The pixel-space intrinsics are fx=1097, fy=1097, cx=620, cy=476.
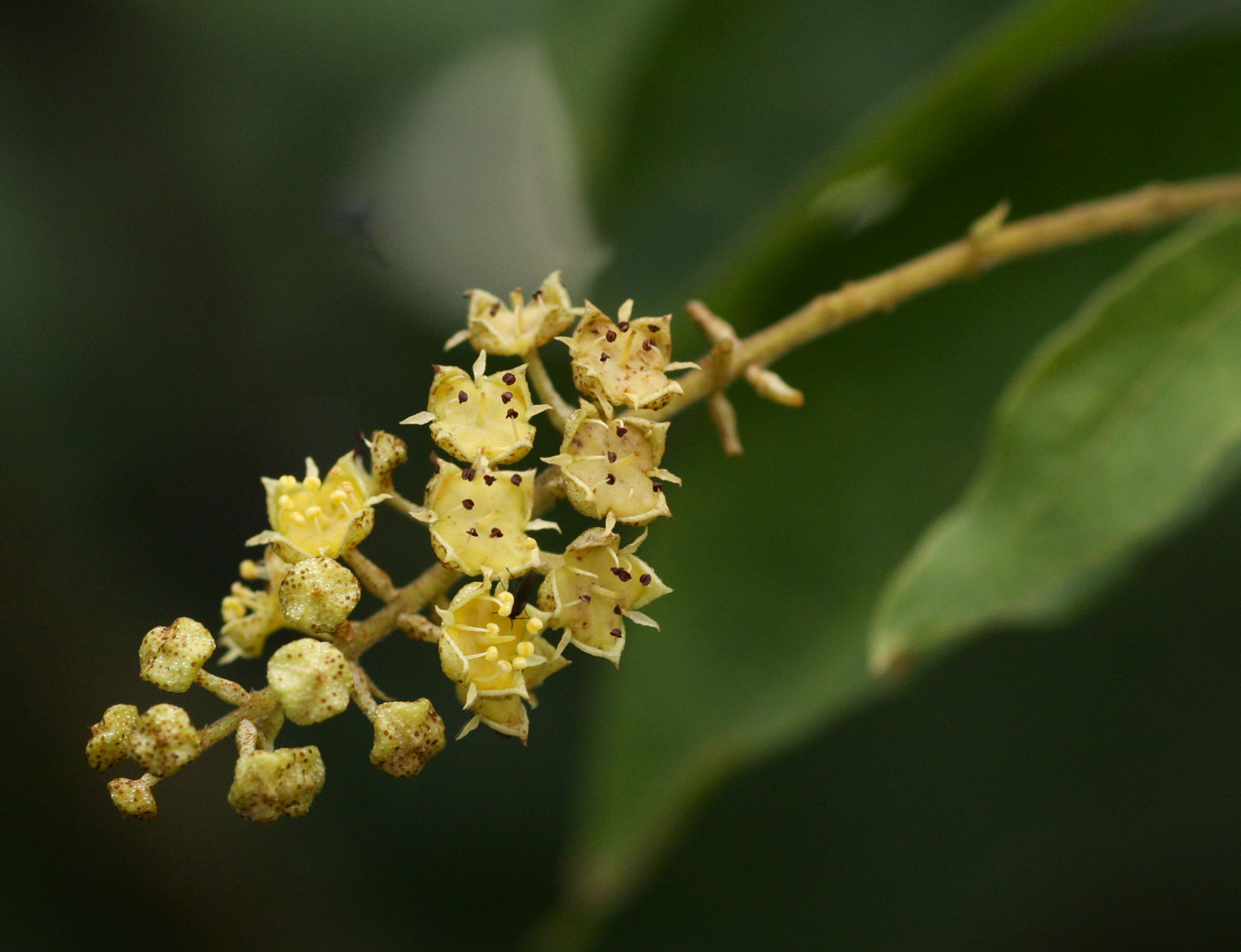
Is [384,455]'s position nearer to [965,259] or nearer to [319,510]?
[319,510]

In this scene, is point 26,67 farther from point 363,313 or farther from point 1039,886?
point 1039,886

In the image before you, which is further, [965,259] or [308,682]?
[965,259]

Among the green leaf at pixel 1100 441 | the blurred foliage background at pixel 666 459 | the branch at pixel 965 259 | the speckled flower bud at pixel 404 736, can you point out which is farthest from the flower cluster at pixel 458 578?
the blurred foliage background at pixel 666 459

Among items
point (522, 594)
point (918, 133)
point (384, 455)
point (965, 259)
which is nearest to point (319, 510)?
point (384, 455)

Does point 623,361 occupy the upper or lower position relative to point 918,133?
lower

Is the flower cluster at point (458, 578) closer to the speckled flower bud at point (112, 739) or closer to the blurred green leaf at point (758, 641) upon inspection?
the speckled flower bud at point (112, 739)
